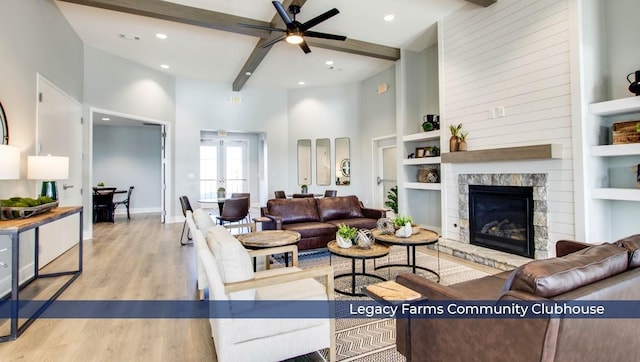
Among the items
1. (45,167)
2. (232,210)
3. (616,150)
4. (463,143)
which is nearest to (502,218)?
(463,143)

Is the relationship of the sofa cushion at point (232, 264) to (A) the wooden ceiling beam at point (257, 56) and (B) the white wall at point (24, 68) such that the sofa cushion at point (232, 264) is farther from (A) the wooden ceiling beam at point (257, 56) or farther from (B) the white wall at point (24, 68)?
(A) the wooden ceiling beam at point (257, 56)

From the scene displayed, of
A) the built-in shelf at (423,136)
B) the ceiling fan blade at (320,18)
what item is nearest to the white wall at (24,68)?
the ceiling fan blade at (320,18)

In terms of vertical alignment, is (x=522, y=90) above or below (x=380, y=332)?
above

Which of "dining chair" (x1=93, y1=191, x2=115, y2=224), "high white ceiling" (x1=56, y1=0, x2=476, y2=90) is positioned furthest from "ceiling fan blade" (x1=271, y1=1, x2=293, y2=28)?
"dining chair" (x1=93, y1=191, x2=115, y2=224)

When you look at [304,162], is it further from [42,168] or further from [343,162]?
[42,168]

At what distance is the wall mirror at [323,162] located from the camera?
8.69 m

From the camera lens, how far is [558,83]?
3.52 metres

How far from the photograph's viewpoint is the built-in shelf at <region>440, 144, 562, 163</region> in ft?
11.3

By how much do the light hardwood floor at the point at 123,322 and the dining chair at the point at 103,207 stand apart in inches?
95.4

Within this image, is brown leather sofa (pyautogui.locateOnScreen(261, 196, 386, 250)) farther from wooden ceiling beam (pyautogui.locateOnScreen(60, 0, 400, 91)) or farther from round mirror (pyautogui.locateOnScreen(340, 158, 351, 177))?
round mirror (pyautogui.locateOnScreen(340, 158, 351, 177))

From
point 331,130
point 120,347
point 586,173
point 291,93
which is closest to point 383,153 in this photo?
point 331,130

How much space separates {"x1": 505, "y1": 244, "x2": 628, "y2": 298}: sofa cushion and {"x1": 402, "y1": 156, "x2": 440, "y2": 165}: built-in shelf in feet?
12.9

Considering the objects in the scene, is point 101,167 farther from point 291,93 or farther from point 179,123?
point 291,93

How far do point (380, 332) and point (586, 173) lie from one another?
2839mm
